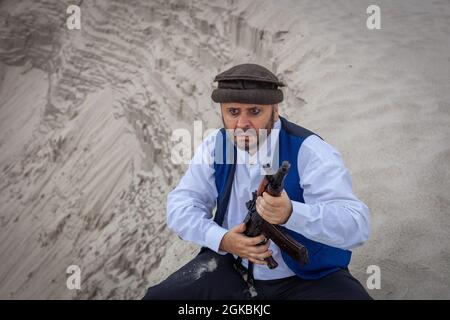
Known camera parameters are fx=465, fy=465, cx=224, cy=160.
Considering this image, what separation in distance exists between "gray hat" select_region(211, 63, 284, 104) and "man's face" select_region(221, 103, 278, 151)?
45 mm

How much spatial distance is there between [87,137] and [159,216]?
317cm

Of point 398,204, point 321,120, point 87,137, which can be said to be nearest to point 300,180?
A: point 398,204

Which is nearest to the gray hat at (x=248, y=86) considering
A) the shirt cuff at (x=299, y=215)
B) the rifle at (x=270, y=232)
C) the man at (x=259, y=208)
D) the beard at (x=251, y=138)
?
the man at (x=259, y=208)

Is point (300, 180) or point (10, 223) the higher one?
point (300, 180)

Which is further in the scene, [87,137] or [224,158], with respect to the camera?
[87,137]

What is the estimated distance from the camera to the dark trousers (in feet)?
6.32

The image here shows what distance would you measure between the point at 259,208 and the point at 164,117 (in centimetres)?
545

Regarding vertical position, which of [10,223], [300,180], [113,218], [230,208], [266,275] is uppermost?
[300,180]

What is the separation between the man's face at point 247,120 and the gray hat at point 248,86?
0.04m

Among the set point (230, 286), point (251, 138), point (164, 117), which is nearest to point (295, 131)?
point (251, 138)

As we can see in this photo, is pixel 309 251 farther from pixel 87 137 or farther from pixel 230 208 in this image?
pixel 87 137

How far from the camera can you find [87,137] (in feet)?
27.2

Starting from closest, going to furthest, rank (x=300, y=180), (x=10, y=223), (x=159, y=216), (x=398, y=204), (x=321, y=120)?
(x=300, y=180), (x=398, y=204), (x=321, y=120), (x=159, y=216), (x=10, y=223)

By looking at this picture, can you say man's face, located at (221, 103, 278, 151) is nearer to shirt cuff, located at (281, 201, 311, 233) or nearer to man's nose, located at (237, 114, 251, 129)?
man's nose, located at (237, 114, 251, 129)
